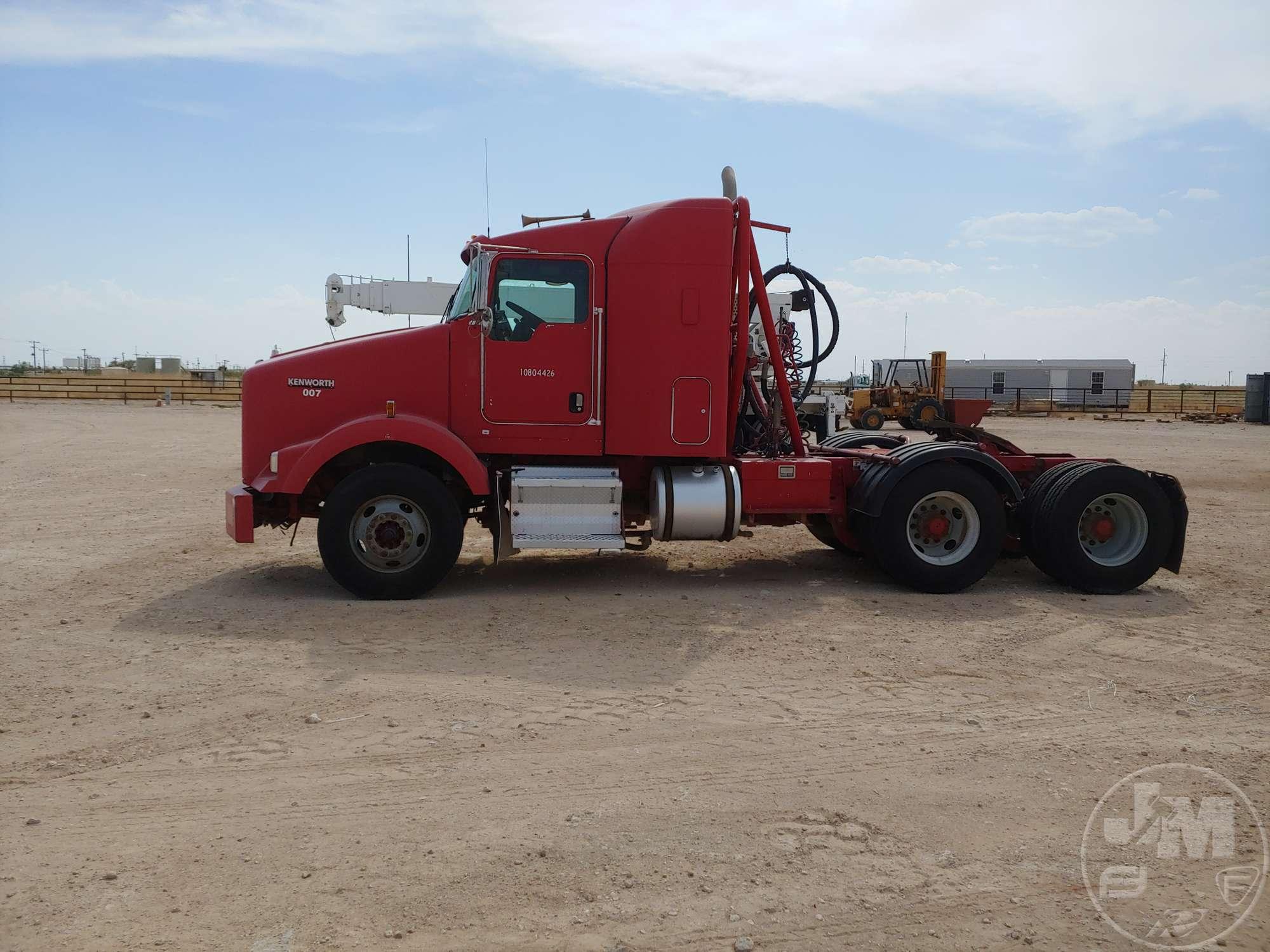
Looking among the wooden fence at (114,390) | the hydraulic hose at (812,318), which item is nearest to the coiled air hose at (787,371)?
the hydraulic hose at (812,318)

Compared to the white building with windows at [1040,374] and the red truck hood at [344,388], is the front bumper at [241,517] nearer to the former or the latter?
the red truck hood at [344,388]

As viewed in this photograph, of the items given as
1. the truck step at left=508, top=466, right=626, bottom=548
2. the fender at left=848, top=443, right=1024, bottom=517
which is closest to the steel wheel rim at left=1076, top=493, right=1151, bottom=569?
the fender at left=848, top=443, right=1024, bottom=517

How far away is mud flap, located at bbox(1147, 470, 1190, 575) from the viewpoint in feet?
29.1

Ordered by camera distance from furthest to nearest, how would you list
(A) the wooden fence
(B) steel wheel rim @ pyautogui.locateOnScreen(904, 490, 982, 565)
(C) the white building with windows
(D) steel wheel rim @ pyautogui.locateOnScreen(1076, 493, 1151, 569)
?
(C) the white building with windows
(A) the wooden fence
(D) steel wheel rim @ pyautogui.locateOnScreen(1076, 493, 1151, 569)
(B) steel wheel rim @ pyautogui.locateOnScreen(904, 490, 982, 565)

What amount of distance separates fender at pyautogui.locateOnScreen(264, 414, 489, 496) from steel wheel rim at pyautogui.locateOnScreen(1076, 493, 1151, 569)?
17.8 ft

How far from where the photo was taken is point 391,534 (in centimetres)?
814

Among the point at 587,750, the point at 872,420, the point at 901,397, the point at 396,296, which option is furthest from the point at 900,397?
the point at 587,750

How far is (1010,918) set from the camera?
11.3ft

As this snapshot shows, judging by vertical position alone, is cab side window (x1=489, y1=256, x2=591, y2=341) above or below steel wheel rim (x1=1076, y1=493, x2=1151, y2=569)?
above

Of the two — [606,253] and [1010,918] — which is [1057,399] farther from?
[1010,918]

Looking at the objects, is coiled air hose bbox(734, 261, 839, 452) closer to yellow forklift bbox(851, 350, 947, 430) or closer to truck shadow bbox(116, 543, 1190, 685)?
truck shadow bbox(116, 543, 1190, 685)

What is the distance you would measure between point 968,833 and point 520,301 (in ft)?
19.0

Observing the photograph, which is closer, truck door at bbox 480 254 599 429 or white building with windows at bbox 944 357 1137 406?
truck door at bbox 480 254 599 429

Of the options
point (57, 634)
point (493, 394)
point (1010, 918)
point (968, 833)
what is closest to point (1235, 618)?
point (968, 833)
